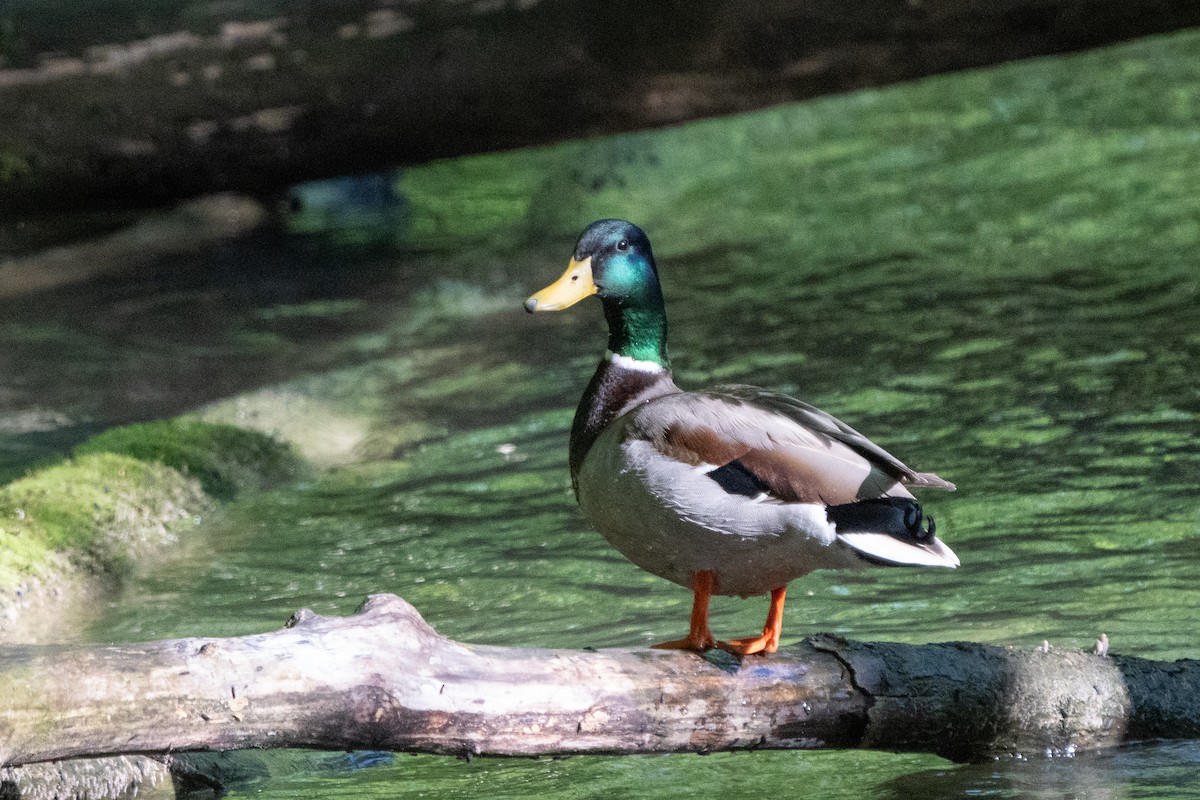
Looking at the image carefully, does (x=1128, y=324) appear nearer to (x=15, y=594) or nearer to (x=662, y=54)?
(x=662, y=54)

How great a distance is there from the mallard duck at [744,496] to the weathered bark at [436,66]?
5456mm

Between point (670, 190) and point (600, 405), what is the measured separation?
8.57 meters

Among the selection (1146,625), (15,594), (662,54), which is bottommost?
(15,594)

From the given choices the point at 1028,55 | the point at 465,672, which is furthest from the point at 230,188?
the point at 465,672

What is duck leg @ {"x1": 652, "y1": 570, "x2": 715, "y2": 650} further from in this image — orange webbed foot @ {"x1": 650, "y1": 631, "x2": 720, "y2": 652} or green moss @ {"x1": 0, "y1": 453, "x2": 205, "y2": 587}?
green moss @ {"x1": 0, "y1": 453, "x2": 205, "y2": 587}

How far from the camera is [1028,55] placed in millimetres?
8961

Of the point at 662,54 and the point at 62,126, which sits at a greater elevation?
the point at 662,54

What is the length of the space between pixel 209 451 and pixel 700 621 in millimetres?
3970

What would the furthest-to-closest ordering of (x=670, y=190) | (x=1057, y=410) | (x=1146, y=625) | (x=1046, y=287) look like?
1. (x=670, y=190)
2. (x=1046, y=287)
3. (x=1057, y=410)
4. (x=1146, y=625)

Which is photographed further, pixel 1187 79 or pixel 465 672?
pixel 1187 79

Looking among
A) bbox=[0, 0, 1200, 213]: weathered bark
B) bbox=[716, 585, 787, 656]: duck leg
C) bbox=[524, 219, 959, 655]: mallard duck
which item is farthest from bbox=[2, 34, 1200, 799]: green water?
bbox=[0, 0, 1200, 213]: weathered bark

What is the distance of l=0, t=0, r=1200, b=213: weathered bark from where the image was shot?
351 inches

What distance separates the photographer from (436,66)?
363 inches

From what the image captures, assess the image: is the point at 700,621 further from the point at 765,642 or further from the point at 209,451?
the point at 209,451
